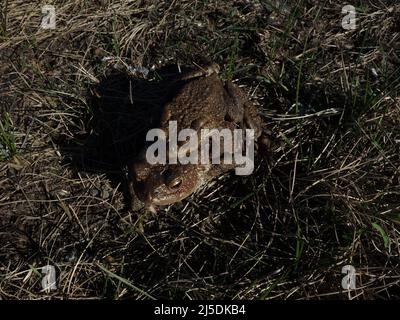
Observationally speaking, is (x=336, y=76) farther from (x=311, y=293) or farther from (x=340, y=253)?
(x=311, y=293)

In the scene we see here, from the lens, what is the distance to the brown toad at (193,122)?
3121 millimetres

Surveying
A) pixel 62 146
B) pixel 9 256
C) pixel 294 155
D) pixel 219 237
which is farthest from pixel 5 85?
pixel 294 155

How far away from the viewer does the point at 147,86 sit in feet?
12.8

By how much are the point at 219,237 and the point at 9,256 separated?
57.6 inches
